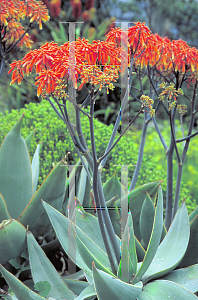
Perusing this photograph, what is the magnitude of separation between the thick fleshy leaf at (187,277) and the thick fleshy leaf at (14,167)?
0.65m

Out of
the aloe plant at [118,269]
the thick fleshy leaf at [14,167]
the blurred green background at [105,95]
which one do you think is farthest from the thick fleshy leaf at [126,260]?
the thick fleshy leaf at [14,167]

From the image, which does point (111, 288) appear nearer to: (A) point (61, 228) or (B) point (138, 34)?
(A) point (61, 228)

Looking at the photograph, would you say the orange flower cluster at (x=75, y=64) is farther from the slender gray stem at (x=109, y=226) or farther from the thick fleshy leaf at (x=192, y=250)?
the thick fleshy leaf at (x=192, y=250)

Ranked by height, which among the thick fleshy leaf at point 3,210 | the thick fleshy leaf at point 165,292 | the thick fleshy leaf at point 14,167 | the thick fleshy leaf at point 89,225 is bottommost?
the thick fleshy leaf at point 165,292

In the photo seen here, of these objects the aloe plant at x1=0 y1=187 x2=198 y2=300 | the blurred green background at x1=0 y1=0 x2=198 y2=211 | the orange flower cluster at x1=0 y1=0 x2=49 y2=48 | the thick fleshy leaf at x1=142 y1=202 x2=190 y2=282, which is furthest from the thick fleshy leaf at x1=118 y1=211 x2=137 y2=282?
the orange flower cluster at x1=0 y1=0 x2=49 y2=48

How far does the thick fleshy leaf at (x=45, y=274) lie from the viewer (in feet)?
3.02

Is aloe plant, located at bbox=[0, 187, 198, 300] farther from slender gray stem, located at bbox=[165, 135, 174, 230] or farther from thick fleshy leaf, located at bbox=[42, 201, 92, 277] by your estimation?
slender gray stem, located at bbox=[165, 135, 174, 230]

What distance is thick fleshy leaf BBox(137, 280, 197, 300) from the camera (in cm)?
83

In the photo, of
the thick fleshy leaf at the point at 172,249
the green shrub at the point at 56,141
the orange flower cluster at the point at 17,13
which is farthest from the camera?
the green shrub at the point at 56,141

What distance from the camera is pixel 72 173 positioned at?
34.7 inches

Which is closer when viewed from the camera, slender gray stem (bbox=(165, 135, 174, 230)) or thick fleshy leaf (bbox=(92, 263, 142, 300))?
thick fleshy leaf (bbox=(92, 263, 142, 300))

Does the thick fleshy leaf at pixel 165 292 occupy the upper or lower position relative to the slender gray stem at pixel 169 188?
lower

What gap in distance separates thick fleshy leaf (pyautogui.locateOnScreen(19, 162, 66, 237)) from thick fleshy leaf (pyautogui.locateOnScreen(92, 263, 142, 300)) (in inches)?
18.7

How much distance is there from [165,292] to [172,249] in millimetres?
189
